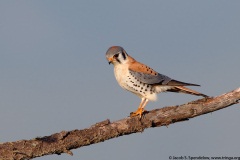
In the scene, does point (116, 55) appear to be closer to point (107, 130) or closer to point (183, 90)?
point (183, 90)

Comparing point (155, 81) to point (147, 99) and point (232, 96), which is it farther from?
point (232, 96)

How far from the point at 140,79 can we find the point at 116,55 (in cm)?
64

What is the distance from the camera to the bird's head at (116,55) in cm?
827

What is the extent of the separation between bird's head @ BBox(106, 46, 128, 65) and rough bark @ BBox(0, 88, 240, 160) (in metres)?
1.34

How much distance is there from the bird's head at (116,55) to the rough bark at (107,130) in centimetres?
134

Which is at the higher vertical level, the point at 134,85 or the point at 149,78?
the point at 149,78

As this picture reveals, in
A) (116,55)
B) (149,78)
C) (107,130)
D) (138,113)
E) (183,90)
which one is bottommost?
(107,130)

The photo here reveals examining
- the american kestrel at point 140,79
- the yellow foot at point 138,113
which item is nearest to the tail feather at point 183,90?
the american kestrel at point 140,79

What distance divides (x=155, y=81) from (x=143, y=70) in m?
0.32

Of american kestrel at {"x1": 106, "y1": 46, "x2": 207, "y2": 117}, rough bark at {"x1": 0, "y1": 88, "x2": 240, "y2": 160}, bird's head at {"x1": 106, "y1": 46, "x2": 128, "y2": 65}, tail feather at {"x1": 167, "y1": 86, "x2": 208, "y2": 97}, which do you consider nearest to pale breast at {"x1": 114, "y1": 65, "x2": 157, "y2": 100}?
american kestrel at {"x1": 106, "y1": 46, "x2": 207, "y2": 117}

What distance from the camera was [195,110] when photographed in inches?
288

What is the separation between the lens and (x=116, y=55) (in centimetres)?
835

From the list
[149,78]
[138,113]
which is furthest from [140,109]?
[149,78]

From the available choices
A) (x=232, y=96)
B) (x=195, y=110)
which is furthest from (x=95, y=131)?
(x=232, y=96)
